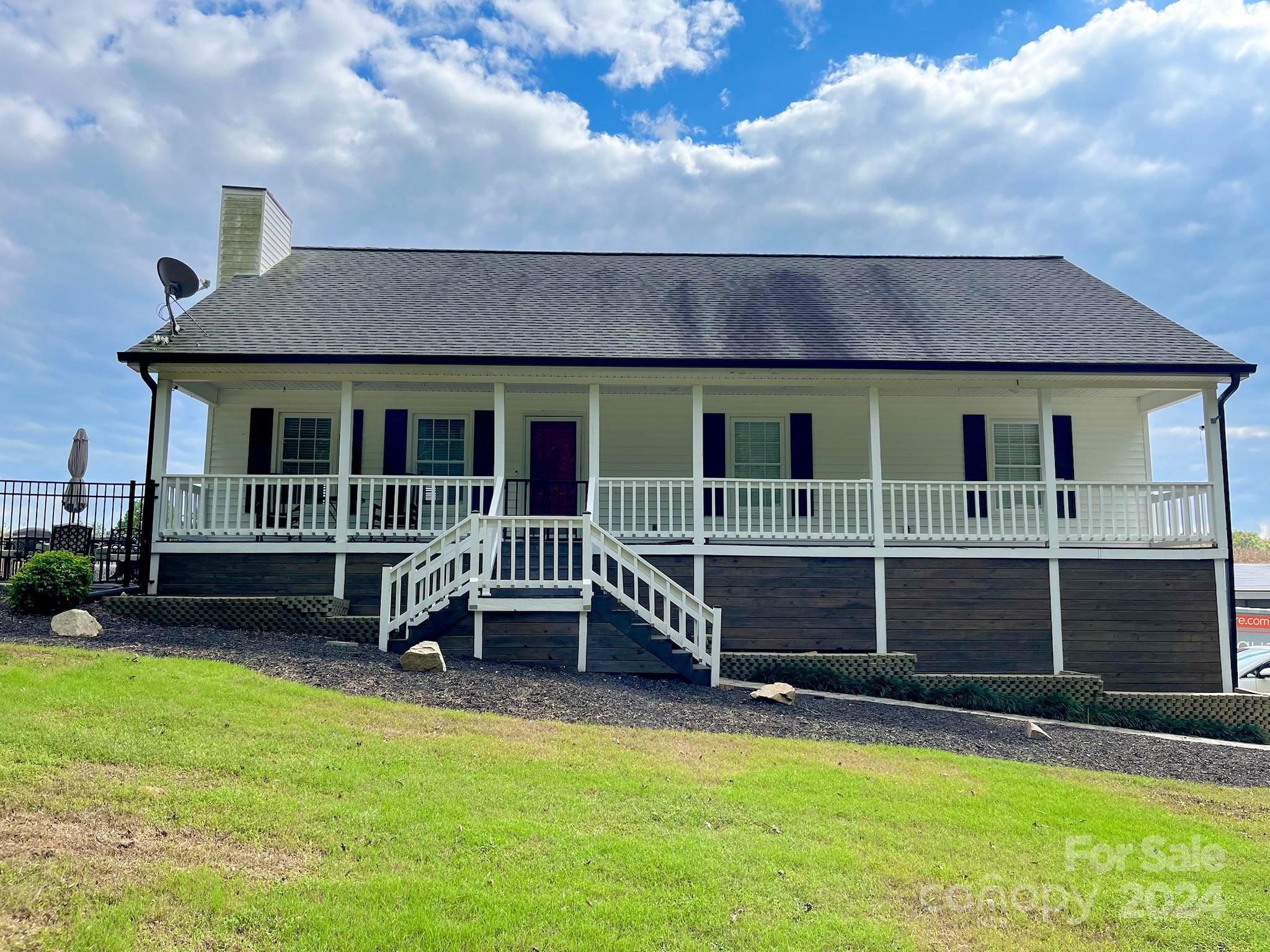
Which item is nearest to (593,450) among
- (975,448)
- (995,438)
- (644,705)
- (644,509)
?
(644,509)

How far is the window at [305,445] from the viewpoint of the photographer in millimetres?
13812

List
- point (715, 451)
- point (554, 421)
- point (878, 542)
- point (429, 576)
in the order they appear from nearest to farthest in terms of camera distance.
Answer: point (429, 576) → point (878, 542) → point (715, 451) → point (554, 421)

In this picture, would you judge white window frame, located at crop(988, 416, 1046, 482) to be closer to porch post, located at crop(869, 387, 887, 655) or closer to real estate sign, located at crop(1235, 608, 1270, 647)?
porch post, located at crop(869, 387, 887, 655)

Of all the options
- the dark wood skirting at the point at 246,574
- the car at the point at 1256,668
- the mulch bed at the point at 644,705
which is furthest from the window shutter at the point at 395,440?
A: the car at the point at 1256,668

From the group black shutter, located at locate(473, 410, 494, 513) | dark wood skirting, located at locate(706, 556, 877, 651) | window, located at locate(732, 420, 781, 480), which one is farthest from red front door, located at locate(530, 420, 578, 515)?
dark wood skirting, located at locate(706, 556, 877, 651)

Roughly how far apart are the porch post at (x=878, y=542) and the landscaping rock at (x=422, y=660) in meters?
5.96

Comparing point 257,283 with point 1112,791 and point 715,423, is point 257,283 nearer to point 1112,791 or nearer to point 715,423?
point 715,423

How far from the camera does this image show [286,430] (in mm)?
13961

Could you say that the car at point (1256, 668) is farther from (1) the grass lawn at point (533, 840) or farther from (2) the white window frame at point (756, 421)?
(1) the grass lawn at point (533, 840)

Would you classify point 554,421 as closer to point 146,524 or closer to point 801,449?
point 801,449

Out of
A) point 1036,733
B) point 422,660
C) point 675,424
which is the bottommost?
point 1036,733

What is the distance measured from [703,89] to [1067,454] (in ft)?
31.0

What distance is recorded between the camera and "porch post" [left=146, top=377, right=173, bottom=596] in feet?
37.1

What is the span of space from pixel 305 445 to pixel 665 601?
7.71 meters
